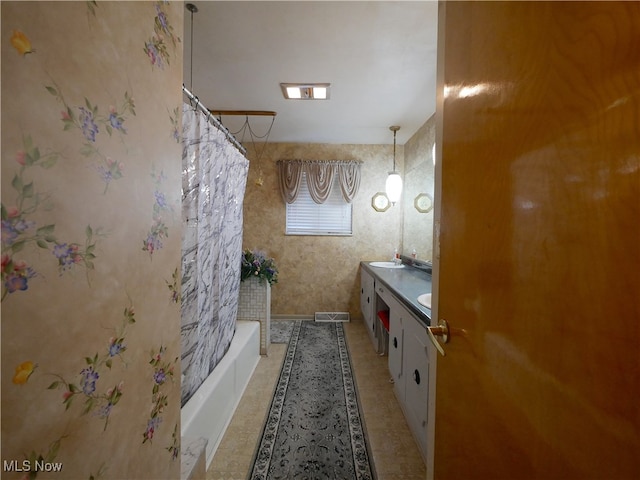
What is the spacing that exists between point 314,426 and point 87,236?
1728 millimetres

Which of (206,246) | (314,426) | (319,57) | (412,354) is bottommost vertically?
(314,426)

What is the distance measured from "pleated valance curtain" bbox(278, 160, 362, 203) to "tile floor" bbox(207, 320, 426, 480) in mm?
2090

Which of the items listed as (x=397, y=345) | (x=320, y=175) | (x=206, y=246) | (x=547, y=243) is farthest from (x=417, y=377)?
(x=320, y=175)

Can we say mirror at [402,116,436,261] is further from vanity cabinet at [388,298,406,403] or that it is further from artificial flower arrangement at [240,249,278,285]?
artificial flower arrangement at [240,249,278,285]

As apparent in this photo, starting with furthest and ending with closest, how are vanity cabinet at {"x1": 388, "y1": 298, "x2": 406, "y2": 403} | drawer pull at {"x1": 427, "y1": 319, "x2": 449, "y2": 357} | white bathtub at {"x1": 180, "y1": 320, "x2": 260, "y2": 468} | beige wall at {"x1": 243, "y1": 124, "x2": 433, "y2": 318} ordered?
1. beige wall at {"x1": 243, "y1": 124, "x2": 433, "y2": 318}
2. vanity cabinet at {"x1": 388, "y1": 298, "x2": 406, "y2": 403}
3. white bathtub at {"x1": 180, "y1": 320, "x2": 260, "y2": 468}
4. drawer pull at {"x1": 427, "y1": 319, "x2": 449, "y2": 357}

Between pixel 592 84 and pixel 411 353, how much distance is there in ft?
4.86

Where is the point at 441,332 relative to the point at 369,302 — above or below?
above

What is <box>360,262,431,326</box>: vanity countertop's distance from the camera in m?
1.38

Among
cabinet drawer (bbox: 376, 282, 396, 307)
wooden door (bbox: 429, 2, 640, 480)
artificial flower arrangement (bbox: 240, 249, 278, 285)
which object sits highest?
wooden door (bbox: 429, 2, 640, 480)

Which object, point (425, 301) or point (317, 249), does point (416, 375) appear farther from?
point (317, 249)

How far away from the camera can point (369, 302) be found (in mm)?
2984

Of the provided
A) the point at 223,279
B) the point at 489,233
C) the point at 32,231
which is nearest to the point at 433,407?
the point at 489,233

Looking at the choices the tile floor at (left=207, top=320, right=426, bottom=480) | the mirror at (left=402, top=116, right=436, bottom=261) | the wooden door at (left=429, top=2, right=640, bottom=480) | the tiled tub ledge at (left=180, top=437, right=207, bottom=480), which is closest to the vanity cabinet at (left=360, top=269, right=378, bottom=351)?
the tile floor at (left=207, top=320, right=426, bottom=480)

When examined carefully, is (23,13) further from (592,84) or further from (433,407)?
(433,407)
